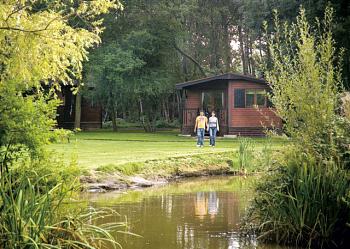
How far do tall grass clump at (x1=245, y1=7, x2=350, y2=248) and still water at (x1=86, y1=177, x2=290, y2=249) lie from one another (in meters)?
0.41

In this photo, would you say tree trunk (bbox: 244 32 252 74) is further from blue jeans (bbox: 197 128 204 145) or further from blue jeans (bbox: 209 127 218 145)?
blue jeans (bbox: 197 128 204 145)

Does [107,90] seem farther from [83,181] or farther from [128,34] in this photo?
[83,181]

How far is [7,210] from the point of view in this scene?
6102 mm

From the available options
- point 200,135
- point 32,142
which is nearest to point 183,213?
point 32,142

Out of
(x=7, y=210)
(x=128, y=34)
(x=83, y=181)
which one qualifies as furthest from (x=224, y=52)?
(x=7, y=210)

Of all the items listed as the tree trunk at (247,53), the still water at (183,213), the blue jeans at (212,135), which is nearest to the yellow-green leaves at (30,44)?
the still water at (183,213)

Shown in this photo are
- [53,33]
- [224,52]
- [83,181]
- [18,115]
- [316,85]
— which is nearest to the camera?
[18,115]

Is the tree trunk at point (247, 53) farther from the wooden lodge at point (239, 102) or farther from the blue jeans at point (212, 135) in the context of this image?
the blue jeans at point (212, 135)

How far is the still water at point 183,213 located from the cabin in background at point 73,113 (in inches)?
1102

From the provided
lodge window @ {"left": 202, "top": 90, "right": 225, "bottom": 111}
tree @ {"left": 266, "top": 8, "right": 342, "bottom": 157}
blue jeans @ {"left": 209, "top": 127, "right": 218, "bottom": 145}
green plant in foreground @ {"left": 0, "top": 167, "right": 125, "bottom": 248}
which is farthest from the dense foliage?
lodge window @ {"left": 202, "top": 90, "right": 225, "bottom": 111}

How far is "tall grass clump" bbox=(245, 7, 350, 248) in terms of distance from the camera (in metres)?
8.25

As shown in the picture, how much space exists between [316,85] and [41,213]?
4.80m

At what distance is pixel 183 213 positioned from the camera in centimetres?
1142

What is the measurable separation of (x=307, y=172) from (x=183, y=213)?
3588 millimetres
